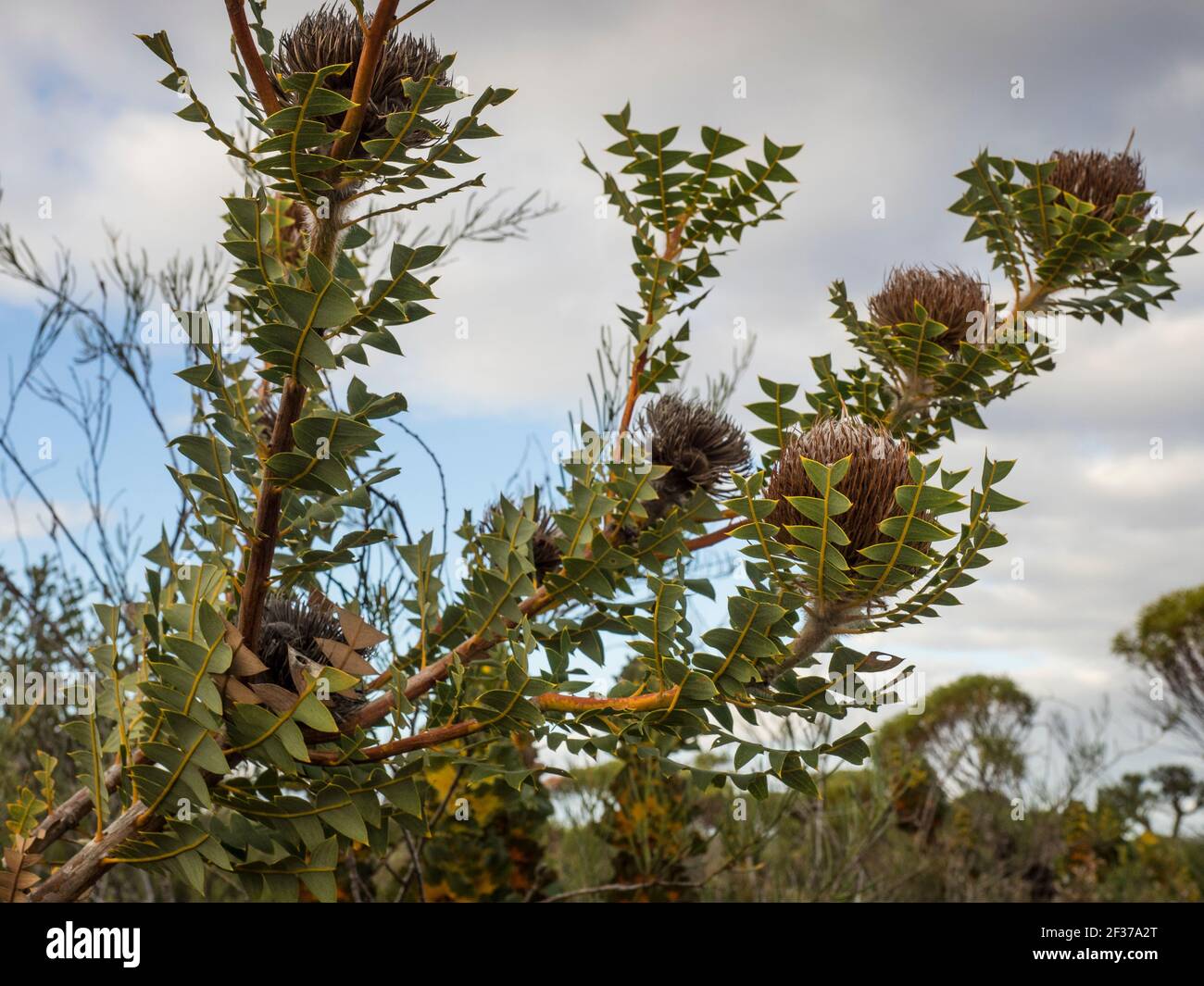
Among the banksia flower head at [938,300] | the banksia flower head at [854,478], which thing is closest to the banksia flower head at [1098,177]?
the banksia flower head at [938,300]

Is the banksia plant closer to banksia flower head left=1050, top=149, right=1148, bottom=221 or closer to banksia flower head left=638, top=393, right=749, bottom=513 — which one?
banksia flower head left=638, top=393, right=749, bottom=513

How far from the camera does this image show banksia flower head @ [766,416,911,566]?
117cm

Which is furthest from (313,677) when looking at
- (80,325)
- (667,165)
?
(80,325)

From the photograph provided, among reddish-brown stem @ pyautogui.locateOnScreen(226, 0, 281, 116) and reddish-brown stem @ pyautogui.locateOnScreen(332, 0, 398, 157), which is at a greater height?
reddish-brown stem @ pyautogui.locateOnScreen(226, 0, 281, 116)

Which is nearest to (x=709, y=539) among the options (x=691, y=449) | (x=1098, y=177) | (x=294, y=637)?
(x=691, y=449)

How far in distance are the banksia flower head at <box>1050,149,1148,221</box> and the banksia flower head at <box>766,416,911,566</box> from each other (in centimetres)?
123

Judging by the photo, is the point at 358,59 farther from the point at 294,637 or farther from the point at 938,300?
the point at 938,300

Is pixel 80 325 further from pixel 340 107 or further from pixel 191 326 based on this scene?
pixel 340 107

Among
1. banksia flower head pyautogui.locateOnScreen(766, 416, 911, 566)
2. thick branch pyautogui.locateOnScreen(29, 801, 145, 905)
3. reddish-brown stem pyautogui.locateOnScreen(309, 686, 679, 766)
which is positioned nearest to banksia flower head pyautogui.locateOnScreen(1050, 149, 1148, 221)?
banksia flower head pyautogui.locateOnScreen(766, 416, 911, 566)

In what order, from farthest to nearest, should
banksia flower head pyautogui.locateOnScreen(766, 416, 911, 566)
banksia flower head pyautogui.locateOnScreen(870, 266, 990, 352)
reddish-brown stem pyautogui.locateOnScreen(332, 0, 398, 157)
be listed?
banksia flower head pyautogui.locateOnScreen(870, 266, 990, 352) < banksia flower head pyautogui.locateOnScreen(766, 416, 911, 566) < reddish-brown stem pyautogui.locateOnScreen(332, 0, 398, 157)

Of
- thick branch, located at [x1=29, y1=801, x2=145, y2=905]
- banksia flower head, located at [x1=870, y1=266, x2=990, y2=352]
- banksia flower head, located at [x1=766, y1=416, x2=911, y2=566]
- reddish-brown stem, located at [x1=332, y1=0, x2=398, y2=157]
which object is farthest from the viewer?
banksia flower head, located at [x1=870, y1=266, x2=990, y2=352]

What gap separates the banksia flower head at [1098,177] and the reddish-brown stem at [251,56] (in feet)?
5.51

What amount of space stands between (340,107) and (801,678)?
0.85 m

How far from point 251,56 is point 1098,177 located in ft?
5.90
